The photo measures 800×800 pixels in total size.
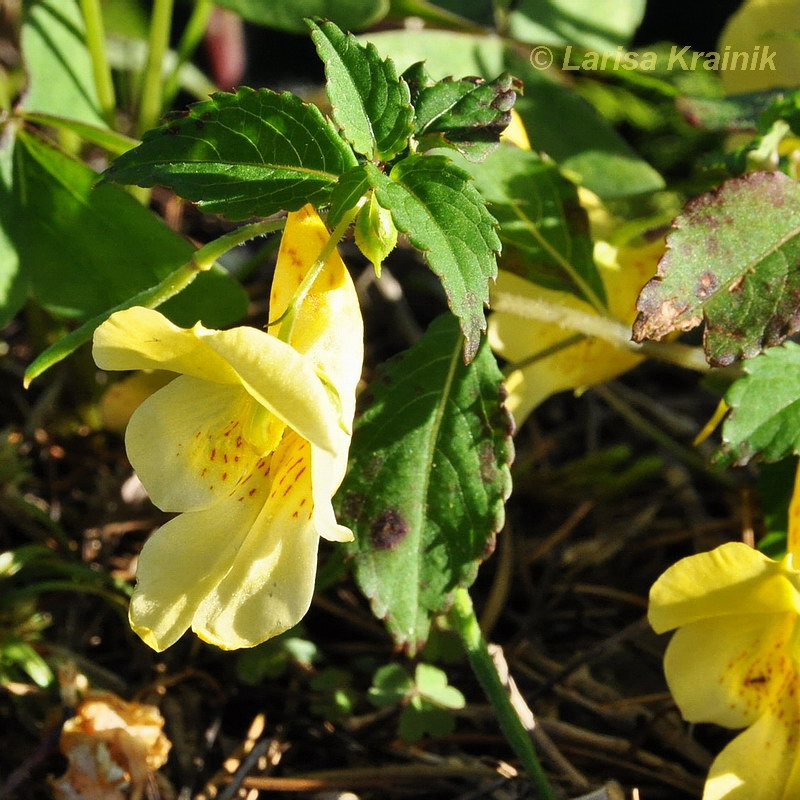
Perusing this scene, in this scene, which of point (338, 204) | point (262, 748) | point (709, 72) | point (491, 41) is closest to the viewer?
point (338, 204)

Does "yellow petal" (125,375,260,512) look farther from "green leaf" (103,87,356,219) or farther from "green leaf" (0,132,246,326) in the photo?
"green leaf" (0,132,246,326)

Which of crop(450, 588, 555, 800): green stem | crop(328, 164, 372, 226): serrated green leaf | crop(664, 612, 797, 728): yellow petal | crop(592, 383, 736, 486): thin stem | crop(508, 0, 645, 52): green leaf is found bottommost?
crop(592, 383, 736, 486): thin stem

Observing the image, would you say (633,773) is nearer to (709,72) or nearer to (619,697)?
(619,697)

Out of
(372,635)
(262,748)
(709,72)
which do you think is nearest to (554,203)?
(372,635)

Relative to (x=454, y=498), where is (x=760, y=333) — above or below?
above

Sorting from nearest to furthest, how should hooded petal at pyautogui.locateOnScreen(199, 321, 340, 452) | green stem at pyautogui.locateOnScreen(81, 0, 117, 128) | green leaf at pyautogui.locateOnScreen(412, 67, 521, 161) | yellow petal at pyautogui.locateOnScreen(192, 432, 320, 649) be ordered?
hooded petal at pyautogui.locateOnScreen(199, 321, 340, 452)
yellow petal at pyautogui.locateOnScreen(192, 432, 320, 649)
green leaf at pyautogui.locateOnScreen(412, 67, 521, 161)
green stem at pyautogui.locateOnScreen(81, 0, 117, 128)

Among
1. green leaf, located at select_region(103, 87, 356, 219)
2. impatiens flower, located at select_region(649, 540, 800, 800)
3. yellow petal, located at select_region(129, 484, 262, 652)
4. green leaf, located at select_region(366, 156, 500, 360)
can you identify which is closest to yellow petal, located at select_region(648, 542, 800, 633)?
impatiens flower, located at select_region(649, 540, 800, 800)

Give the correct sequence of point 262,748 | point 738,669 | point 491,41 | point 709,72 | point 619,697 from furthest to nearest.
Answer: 1. point 709,72
2. point 491,41
3. point 619,697
4. point 262,748
5. point 738,669

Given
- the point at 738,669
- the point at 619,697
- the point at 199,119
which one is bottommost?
the point at 619,697
